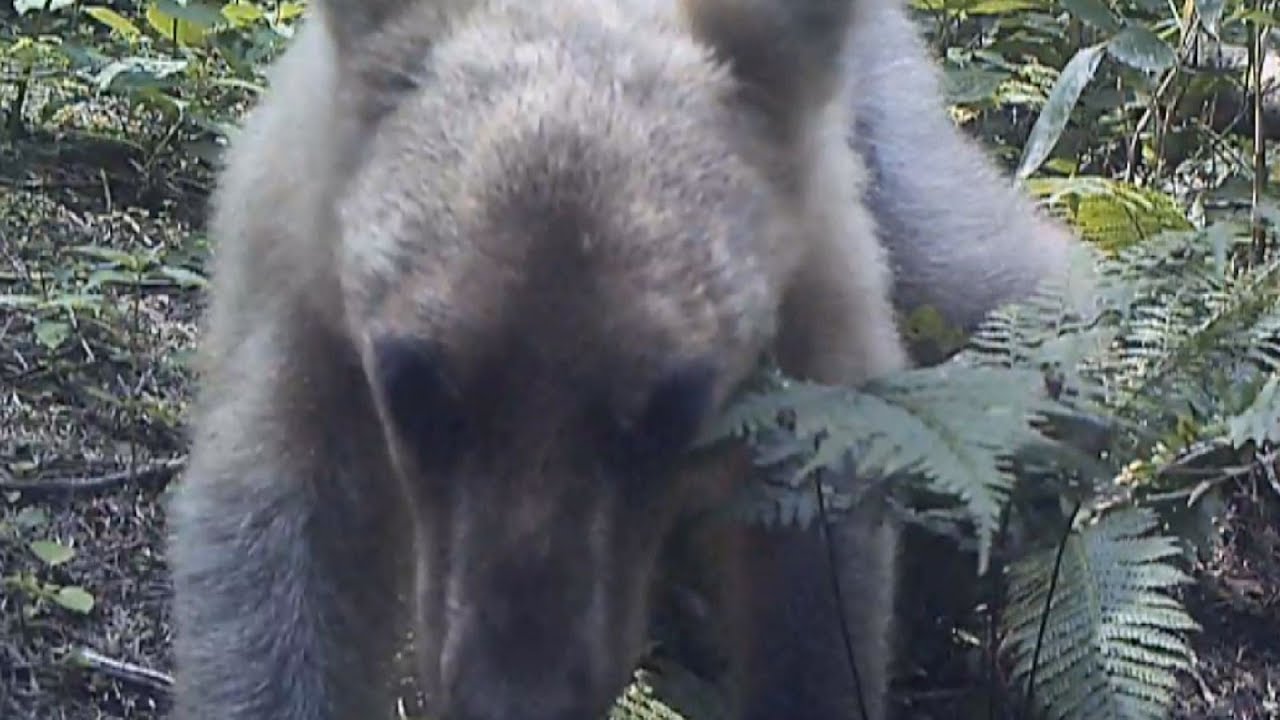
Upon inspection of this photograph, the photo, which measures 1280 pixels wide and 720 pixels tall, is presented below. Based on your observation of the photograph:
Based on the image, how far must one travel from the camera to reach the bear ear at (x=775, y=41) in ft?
13.5

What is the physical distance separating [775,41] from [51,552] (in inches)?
86.0

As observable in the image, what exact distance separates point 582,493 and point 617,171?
526 mm

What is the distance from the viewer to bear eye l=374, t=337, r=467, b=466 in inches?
140

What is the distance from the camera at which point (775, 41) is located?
13.6 feet

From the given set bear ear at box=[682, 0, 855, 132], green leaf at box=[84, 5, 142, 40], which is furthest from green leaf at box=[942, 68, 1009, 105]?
bear ear at box=[682, 0, 855, 132]

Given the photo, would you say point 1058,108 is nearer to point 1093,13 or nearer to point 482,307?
point 1093,13

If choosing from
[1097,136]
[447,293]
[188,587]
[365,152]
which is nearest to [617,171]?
[447,293]

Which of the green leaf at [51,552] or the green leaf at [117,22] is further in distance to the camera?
the green leaf at [117,22]

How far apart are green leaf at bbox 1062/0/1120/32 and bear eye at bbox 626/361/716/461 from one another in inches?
126

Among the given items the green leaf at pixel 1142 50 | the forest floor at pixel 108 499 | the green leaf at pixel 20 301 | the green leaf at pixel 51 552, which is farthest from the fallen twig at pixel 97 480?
the green leaf at pixel 1142 50

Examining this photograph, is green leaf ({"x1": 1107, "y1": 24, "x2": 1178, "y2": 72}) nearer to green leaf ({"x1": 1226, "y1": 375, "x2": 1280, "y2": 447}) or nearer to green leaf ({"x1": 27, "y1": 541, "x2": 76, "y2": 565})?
green leaf ({"x1": 1226, "y1": 375, "x2": 1280, "y2": 447})

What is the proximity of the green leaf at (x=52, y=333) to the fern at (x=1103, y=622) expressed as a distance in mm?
2738

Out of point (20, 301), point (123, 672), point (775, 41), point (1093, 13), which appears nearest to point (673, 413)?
point (775, 41)

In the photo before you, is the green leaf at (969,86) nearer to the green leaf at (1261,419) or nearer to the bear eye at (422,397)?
the green leaf at (1261,419)
